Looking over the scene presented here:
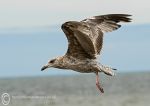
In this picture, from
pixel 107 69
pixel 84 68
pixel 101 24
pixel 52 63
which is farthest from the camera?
pixel 101 24

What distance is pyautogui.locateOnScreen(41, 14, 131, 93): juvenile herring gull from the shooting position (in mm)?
17359

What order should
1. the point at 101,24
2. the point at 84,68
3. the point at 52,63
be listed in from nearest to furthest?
the point at 84,68 → the point at 52,63 → the point at 101,24

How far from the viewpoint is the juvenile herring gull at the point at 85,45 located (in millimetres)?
17359

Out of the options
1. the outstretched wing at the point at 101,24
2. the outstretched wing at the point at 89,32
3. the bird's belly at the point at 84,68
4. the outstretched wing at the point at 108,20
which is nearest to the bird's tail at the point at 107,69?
the bird's belly at the point at 84,68

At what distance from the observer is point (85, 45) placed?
17.8m

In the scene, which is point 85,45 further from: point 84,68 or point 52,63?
point 52,63

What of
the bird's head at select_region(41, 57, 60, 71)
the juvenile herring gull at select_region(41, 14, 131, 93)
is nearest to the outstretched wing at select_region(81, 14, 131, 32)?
the juvenile herring gull at select_region(41, 14, 131, 93)

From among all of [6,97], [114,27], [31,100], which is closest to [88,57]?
[114,27]

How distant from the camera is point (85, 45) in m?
17.8

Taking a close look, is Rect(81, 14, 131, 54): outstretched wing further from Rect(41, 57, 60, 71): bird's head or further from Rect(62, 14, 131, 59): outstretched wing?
Rect(41, 57, 60, 71): bird's head

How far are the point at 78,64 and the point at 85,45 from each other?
634mm

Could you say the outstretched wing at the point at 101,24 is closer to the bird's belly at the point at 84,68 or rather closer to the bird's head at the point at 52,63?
the bird's belly at the point at 84,68

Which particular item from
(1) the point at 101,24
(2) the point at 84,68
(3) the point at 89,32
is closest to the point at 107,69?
(2) the point at 84,68

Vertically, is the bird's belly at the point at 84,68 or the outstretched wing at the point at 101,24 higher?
the outstretched wing at the point at 101,24
